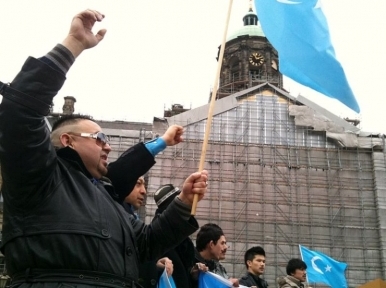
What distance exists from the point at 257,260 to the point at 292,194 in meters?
14.7

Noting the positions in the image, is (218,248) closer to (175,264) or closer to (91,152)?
(175,264)

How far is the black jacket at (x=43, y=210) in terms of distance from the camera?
1.65 metres

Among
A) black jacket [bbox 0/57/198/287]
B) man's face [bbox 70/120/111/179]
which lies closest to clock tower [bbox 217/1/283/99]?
man's face [bbox 70/120/111/179]

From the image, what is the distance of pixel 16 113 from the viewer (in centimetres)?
163

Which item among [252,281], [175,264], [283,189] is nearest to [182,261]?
[175,264]

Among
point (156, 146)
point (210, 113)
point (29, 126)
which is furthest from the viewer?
point (156, 146)

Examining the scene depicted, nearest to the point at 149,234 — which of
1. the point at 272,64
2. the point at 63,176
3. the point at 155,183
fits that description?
the point at 63,176

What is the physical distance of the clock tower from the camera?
1182 inches

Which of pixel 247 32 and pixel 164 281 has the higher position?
pixel 247 32

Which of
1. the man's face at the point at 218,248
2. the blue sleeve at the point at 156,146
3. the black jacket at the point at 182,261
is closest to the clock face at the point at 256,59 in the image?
the man's face at the point at 218,248

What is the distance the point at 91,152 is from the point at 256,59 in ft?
97.7

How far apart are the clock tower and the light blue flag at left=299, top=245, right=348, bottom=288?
65.7 ft

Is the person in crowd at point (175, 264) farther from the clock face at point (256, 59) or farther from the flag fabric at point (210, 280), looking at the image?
the clock face at point (256, 59)

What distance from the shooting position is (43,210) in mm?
1735
